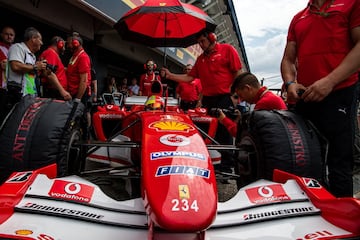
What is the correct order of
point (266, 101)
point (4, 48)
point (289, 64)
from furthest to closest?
1. point (4, 48)
2. point (266, 101)
3. point (289, 64)

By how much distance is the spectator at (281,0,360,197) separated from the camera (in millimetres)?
1651

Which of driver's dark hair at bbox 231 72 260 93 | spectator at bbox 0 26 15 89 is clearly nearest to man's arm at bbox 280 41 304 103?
driver's dark hair at bbox 231 72 260 93

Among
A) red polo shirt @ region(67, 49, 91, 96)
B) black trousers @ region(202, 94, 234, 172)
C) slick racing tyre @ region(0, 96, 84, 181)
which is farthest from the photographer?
red polo shirt @ region(67, 49, 91, 96)

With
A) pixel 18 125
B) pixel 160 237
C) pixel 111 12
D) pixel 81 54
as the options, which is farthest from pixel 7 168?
pixel 111 12

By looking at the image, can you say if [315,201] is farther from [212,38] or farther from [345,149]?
[212,38]

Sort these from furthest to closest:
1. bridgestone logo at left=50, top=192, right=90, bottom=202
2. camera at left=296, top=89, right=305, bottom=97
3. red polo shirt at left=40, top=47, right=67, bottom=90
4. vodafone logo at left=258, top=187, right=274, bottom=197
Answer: red polo shirt at left=40, top=47, right=67, bottom=90, camera at left=296, top=89, right=305, bottom=97, vodafone logo at left=258, top=187, right=274, bottom=197, bridgestone logo at left=50, top=192, right=90, bottom=202

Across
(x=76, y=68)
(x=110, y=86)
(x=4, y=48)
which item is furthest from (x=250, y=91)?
(x=110, y=86)

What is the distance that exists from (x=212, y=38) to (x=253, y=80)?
1042 mm

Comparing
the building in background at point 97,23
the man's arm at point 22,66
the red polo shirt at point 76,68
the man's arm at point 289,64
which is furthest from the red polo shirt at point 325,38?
the building in background at point 97,23

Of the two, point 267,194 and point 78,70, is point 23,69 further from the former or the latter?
point 267,194

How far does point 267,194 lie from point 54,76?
2.93 metres

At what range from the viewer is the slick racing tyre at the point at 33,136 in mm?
1639

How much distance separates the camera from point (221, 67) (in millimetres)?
3518

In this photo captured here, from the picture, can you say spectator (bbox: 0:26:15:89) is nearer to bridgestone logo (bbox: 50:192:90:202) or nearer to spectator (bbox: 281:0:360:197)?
bridgestone logo (bbox: 50:192:90:202)
